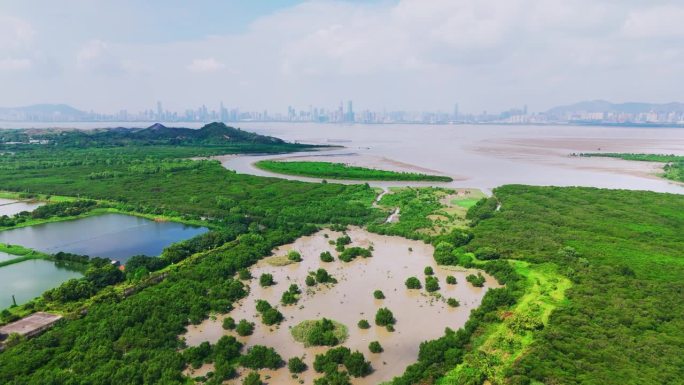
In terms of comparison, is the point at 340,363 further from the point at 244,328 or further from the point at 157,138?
the point at 157,138

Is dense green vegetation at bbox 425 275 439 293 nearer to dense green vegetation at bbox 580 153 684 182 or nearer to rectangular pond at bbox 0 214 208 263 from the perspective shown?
rectangular pond at bbox 0 214 208 263

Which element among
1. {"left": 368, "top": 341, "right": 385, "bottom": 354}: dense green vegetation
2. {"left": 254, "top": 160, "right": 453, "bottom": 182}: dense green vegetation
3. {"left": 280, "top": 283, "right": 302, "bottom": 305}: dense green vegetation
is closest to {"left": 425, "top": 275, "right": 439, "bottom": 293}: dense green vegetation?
{"left": 368, "top": 341, "right": 385, "bottom": 354}: dense green vegetation

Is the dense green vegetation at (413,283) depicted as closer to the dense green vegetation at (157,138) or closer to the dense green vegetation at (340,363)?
the dense green vegetation at (340,363)

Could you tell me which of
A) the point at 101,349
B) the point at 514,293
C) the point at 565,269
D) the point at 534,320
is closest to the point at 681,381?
the point at 534,320

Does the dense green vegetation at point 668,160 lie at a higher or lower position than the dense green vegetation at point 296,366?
higher

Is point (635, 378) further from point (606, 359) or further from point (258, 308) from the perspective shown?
point (258, 308)

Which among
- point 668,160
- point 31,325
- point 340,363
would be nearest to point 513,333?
point 340,363

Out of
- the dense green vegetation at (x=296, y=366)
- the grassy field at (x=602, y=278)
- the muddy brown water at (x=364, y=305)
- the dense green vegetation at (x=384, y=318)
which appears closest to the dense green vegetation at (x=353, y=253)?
the muddy brown water at (x=364, y=305)
